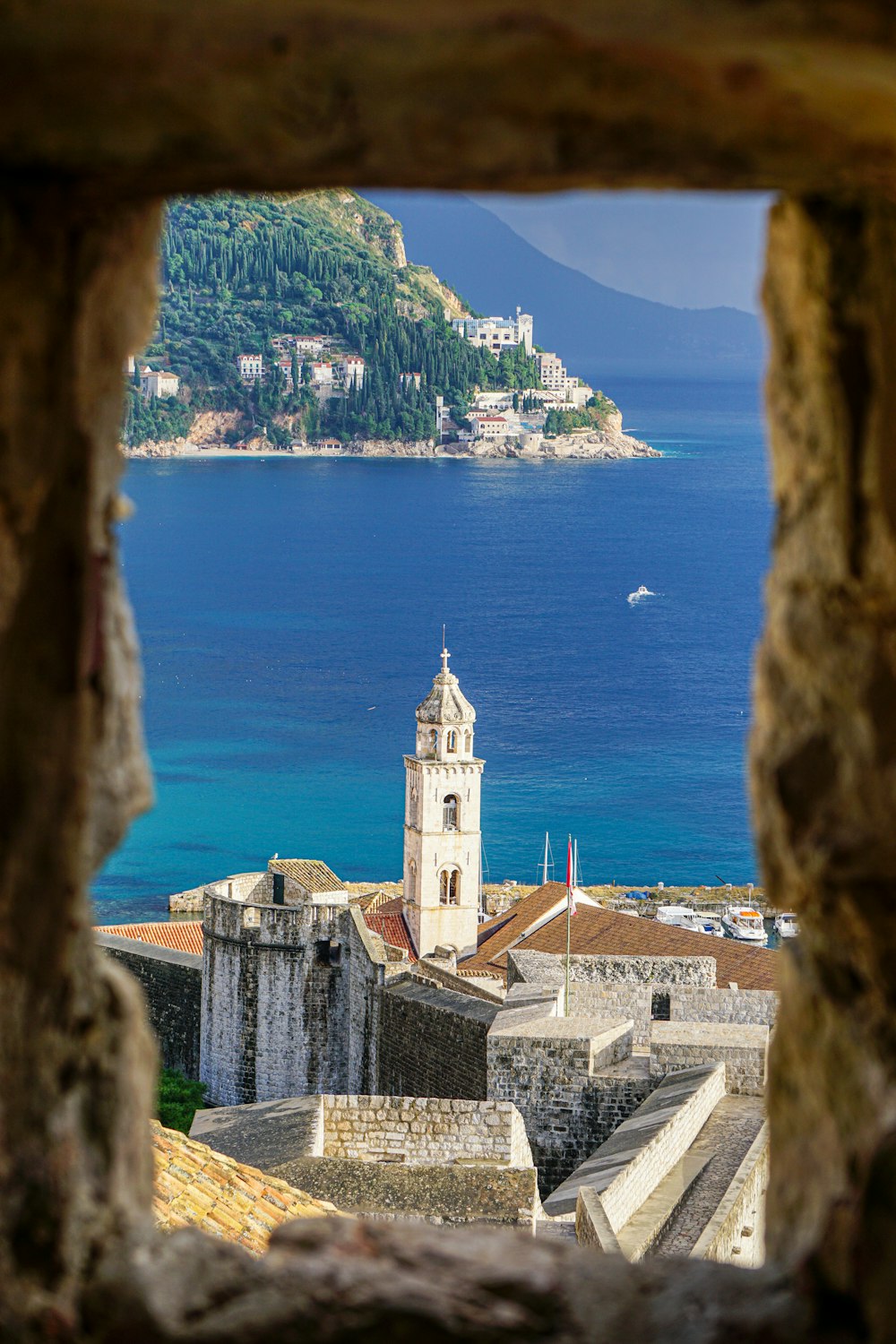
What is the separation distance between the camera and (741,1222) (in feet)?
33.4

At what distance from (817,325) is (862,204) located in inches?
7.7

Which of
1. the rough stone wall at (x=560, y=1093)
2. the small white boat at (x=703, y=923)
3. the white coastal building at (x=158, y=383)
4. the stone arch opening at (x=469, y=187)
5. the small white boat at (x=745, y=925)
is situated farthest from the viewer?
the white coastal building at (x=158, y=383)

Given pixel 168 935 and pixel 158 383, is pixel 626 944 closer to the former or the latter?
pixel 168 935

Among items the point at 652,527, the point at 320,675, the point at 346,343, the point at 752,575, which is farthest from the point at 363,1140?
the point at 346,343

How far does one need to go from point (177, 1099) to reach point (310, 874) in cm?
1422

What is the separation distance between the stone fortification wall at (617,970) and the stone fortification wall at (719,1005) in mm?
1367

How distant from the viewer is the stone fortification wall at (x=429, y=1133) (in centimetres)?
1372

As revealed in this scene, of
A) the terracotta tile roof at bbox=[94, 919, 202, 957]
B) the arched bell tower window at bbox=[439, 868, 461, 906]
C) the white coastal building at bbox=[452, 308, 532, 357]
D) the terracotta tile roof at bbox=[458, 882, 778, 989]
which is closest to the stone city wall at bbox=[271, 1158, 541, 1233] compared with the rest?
the terracotta tile roof at bbox=[458, 882, 778, 989]

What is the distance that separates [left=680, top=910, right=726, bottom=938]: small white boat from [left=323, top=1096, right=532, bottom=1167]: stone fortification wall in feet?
87.2

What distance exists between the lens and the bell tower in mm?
30984

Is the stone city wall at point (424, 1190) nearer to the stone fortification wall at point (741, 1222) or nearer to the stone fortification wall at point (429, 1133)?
the stone fortification wall at point (741, 1222)

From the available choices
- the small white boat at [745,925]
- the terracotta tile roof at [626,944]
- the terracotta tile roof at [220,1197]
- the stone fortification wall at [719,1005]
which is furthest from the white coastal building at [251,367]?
the terracotta tile roof at [220,1197]

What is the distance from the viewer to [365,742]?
68.9m

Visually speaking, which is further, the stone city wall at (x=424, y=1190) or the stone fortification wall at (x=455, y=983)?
the stone fortification wall at (x=455, y=983)
